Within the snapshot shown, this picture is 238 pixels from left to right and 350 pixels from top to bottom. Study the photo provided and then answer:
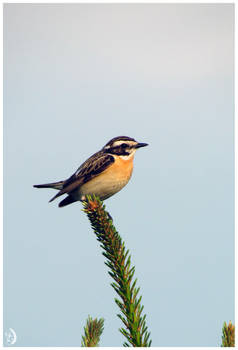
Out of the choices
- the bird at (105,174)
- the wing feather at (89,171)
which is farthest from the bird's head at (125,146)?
the wing feather at (89,171)

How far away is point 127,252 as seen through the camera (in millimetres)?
4930

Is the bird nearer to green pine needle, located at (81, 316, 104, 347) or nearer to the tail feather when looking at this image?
the tail feather

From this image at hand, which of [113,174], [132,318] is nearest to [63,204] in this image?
[113,174]

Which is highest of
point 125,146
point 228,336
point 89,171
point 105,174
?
point 125,146

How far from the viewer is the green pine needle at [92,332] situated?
450 cm

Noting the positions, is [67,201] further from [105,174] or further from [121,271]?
[121,271]

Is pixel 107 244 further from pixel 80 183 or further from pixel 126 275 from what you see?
pixel 80 183

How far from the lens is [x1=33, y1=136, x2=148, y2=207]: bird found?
8508mm

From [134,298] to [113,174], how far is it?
428 centimetres

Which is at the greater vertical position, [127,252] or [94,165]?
[94,165]

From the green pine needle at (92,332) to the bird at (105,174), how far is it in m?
3.76

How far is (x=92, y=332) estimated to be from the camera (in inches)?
181

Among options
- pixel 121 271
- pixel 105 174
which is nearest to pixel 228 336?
pixel 121 271

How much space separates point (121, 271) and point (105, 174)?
3991mm
